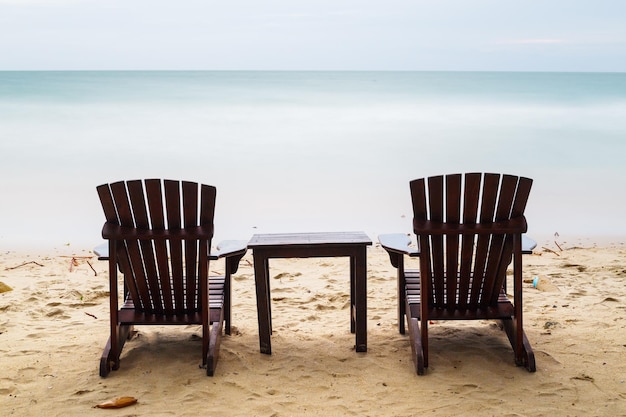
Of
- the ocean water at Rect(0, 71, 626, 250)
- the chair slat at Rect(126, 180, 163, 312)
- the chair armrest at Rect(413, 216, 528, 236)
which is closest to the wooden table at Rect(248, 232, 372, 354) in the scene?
the chair armrest at Rect(413, 216, 528, 236)

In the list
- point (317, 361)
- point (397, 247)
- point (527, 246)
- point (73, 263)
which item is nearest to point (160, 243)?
point (317, 361)

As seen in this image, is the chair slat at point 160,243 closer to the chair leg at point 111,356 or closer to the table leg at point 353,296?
the chair leg at point 111,356

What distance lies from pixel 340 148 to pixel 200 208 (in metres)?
12.5

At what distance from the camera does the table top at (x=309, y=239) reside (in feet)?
13.3

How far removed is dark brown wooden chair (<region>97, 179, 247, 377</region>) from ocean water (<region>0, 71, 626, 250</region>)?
3.70 metres

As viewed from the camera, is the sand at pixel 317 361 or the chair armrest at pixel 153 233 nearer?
the sand at pixel 317 361

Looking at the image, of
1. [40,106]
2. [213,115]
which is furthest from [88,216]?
[40,106]

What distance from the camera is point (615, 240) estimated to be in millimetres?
7664

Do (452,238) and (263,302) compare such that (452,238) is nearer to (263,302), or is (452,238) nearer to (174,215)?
(263,302)

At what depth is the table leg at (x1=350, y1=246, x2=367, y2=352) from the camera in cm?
413

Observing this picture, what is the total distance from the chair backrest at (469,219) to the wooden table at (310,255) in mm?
389

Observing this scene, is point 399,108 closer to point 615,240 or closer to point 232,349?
point 615,240

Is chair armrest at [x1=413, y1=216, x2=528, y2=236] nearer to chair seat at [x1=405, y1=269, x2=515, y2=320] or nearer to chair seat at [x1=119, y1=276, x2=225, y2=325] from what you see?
chair seat at [x1=405, y1=269, x2=515, y2=320]

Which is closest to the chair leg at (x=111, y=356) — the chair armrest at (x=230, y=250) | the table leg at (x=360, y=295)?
the chair armrest at (x=230, y=250)
